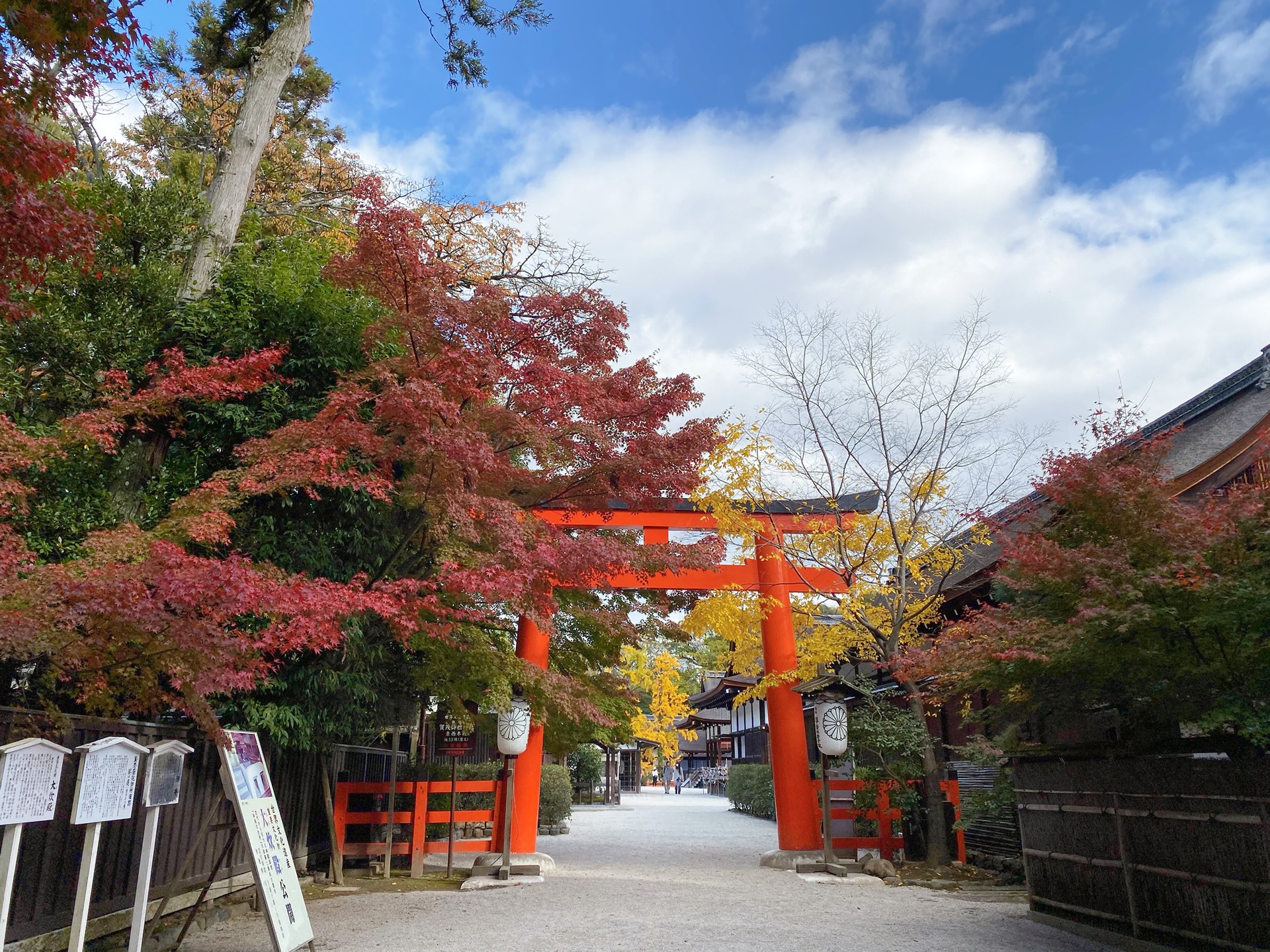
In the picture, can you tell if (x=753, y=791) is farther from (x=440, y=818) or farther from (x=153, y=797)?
(x=153, y=797)

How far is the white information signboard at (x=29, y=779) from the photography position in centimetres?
386

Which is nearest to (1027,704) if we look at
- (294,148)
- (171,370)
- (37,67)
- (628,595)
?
(628,595)

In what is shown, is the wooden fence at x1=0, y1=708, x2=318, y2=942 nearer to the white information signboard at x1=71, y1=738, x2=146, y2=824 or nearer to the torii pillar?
the white information signboard at x1=71, y1=738, x2=146, y2=824

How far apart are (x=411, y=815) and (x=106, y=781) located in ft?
24.1

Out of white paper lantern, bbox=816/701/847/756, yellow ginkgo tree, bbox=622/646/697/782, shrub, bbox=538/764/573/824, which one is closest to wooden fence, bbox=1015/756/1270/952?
white paper lantern, bbox=816/701/847/756

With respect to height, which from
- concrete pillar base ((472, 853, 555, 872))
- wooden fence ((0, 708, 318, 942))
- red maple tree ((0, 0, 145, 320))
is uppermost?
red maple tree ((0, 0, 145, 320))

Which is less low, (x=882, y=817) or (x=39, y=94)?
(x=39, y=94)

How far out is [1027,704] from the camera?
691 centimetres

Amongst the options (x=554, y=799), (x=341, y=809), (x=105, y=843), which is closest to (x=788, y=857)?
(x=341, y=809)

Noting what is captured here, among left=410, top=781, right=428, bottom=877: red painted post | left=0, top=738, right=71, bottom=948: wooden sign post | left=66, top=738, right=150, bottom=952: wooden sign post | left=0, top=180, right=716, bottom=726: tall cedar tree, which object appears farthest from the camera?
left=410, top=781, right=428, bottom=877: red painted post

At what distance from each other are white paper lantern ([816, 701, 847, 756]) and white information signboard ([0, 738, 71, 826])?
8668 millimetres

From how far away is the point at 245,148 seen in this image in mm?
9039

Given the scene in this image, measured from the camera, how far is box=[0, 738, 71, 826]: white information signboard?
12.6 feet

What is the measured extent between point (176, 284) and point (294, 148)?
774cm
